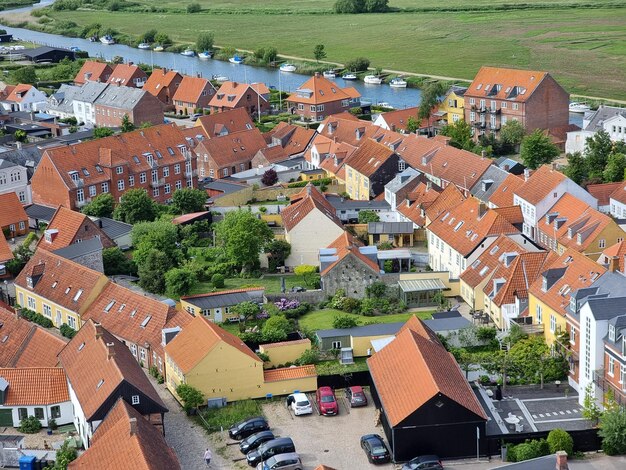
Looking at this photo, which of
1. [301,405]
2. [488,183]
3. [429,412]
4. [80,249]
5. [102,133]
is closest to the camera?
[429,412]

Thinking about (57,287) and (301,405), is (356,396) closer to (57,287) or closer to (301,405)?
(301,405)

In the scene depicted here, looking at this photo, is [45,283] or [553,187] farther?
[553,187]

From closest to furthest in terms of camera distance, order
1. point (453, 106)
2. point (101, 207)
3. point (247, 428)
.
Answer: point (247, 428) < point (101, 207) < point (453, 106)

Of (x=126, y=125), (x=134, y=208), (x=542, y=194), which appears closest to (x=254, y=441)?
(x=542, y=194)

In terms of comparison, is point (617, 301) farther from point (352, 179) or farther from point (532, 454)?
point (352, 179)

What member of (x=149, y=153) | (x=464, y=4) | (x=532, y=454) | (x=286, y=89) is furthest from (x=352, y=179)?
(x=464, y=4)

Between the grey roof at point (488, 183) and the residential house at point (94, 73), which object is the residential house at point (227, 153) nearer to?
the grey roof at point (488, 183)

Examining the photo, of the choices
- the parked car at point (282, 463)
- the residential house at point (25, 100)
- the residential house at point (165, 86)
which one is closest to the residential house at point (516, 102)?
the residential house at point (165, 86)
